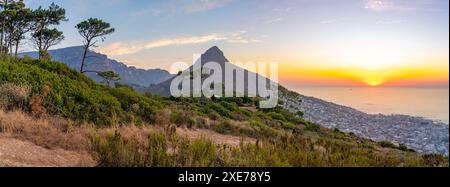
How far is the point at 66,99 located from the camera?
1387 centimetres

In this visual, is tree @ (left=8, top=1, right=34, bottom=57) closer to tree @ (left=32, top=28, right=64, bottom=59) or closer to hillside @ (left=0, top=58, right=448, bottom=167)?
tree @ (left=32, top=28, right=64, bottom=59)

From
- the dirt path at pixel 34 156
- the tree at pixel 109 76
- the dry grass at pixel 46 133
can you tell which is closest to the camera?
the dirt path at pixel 34 156

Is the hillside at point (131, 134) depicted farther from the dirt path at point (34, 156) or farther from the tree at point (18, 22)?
the tree at point (18, 22)

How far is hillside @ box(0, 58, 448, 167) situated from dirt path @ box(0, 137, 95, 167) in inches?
10.8

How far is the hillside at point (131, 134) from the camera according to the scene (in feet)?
21.6

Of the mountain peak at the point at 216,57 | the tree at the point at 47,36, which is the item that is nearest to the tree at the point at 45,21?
the tree at the point at 47,36

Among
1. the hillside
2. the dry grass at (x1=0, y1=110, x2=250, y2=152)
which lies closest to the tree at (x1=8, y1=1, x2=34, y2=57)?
the hillside

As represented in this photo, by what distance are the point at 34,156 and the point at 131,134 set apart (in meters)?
3.05

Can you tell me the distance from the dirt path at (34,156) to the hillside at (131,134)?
27 cm

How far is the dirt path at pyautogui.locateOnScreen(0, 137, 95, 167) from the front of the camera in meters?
6.84

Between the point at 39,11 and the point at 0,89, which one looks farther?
the point at 39,11
